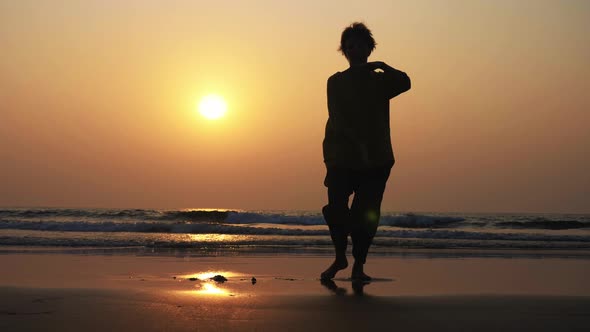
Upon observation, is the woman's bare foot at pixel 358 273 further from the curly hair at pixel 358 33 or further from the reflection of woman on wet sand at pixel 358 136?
the curly hair at pixel 358 33

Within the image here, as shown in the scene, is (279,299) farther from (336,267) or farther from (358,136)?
(358,136)

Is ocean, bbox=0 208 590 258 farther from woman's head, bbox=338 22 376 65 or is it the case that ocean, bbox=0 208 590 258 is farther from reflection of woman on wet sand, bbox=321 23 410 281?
woman's head, bbox=338 22 376 65

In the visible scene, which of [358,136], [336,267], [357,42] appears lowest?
[336,267]

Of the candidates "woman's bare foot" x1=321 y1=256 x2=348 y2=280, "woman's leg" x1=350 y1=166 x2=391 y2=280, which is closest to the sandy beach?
"woman's bare foot" x1=321 y1=256 x2=348 y2=280

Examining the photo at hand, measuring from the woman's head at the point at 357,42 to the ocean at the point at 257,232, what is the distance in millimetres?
4528

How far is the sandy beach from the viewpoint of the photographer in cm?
307

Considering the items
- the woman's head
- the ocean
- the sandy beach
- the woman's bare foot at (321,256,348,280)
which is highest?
the woman's head

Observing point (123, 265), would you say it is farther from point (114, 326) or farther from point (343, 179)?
point (114, 326)

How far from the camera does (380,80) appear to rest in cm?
493

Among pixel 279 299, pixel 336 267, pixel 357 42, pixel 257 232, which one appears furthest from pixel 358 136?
pixel 257 232

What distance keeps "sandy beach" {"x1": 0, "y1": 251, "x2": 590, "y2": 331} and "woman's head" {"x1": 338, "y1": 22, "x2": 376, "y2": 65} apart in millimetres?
1570

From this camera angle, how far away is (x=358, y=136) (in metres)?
4.89

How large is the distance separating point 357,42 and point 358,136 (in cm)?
67

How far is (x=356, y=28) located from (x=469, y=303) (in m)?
2.12
